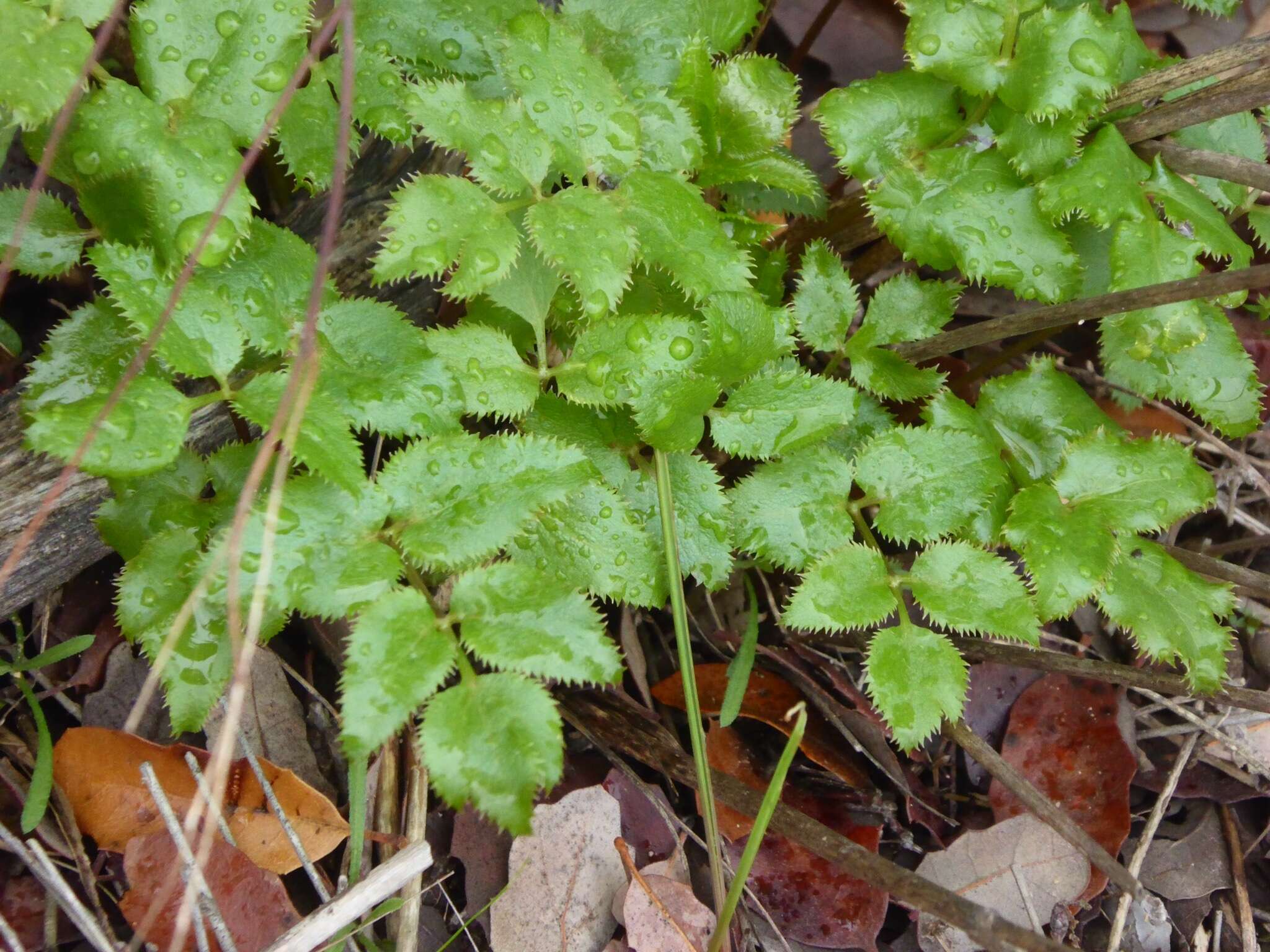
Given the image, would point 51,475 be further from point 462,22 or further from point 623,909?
point 623,909

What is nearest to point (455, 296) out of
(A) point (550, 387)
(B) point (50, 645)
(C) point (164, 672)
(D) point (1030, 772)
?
(A) point (550, 387)

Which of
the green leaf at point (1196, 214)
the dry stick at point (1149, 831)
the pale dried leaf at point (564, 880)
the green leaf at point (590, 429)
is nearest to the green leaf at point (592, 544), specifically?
the green leaf at point (590, 429)

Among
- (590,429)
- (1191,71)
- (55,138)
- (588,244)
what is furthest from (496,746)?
(1191,71)

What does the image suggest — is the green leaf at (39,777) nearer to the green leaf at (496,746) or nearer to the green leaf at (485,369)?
the green leaf at (496,746)

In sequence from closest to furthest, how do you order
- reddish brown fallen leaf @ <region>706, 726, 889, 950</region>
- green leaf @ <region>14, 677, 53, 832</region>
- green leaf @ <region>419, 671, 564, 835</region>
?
green leaf @ <region>419, 671, 564, 835</region>
green leaf @ <region>14, 677, 53, 832</region>
reddish brown fallen leaf @ <region>706, 726, 889, 950</region>

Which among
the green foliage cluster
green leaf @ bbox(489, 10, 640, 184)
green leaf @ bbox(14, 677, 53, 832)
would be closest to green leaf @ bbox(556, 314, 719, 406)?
the green foliage cluster

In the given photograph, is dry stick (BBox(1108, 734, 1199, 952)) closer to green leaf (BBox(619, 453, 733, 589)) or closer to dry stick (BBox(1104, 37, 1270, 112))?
green leaf (BBox(619, 453, 733, 589))
